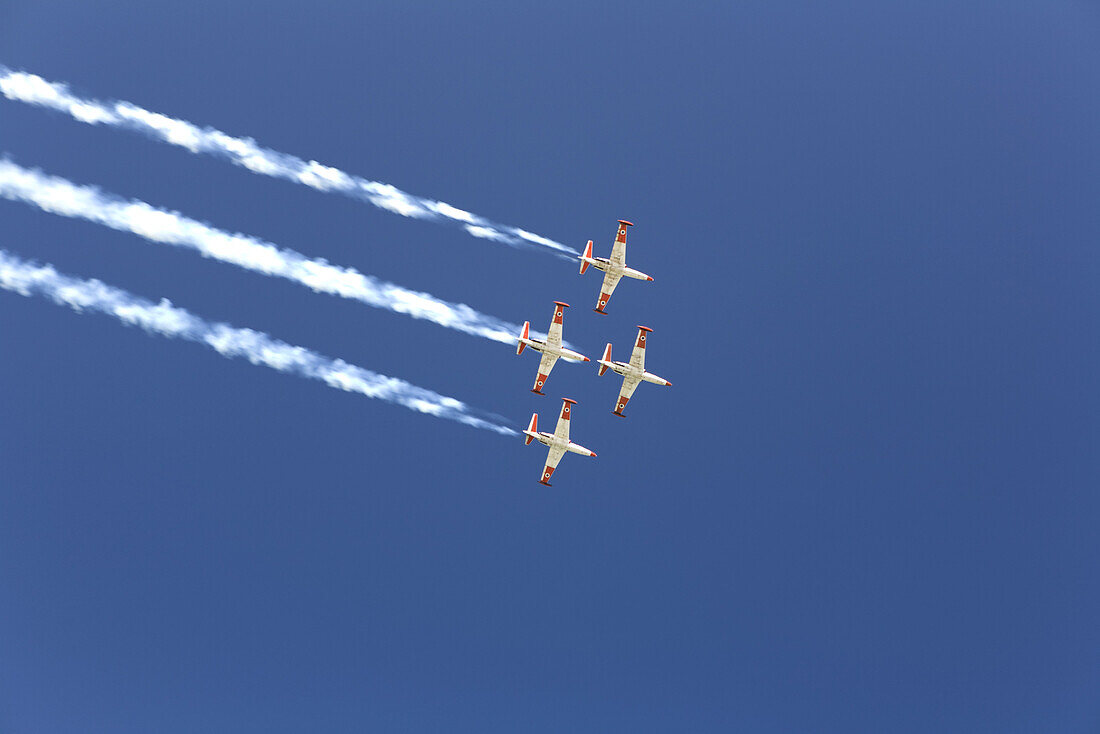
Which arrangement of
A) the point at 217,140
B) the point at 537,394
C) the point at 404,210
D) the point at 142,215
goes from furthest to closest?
the point at 537,394, the point at 404,210, the point at 217,140, the point at 142,215

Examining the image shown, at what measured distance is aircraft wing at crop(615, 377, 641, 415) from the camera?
6034cm

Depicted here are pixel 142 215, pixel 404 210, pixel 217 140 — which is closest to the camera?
pixel 142 215

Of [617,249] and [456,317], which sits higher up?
[617,249]

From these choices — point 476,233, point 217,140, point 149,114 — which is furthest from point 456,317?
point 149,114

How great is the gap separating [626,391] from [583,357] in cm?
560

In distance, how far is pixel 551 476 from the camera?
62.1 meters

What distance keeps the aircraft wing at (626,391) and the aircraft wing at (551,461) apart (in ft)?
16.8

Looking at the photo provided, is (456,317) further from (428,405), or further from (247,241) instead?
(247,241)

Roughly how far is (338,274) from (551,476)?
68.2 ft

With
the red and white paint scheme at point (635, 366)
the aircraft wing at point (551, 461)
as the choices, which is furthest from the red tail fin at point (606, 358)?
the aircraft wing at point (551, 461)

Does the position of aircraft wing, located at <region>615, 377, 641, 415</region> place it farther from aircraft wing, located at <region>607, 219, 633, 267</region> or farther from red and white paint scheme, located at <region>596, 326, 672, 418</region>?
aircraft wing, located at <region>607, 219, 633, 267</region>

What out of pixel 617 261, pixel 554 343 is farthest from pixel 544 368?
pixel 617 261

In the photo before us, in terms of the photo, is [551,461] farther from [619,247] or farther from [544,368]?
[619,247]

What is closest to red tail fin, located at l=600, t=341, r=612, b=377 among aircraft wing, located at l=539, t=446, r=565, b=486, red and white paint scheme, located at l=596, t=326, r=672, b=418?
red and white paint scheme, located at l=596, t=326, r=672, b=418
